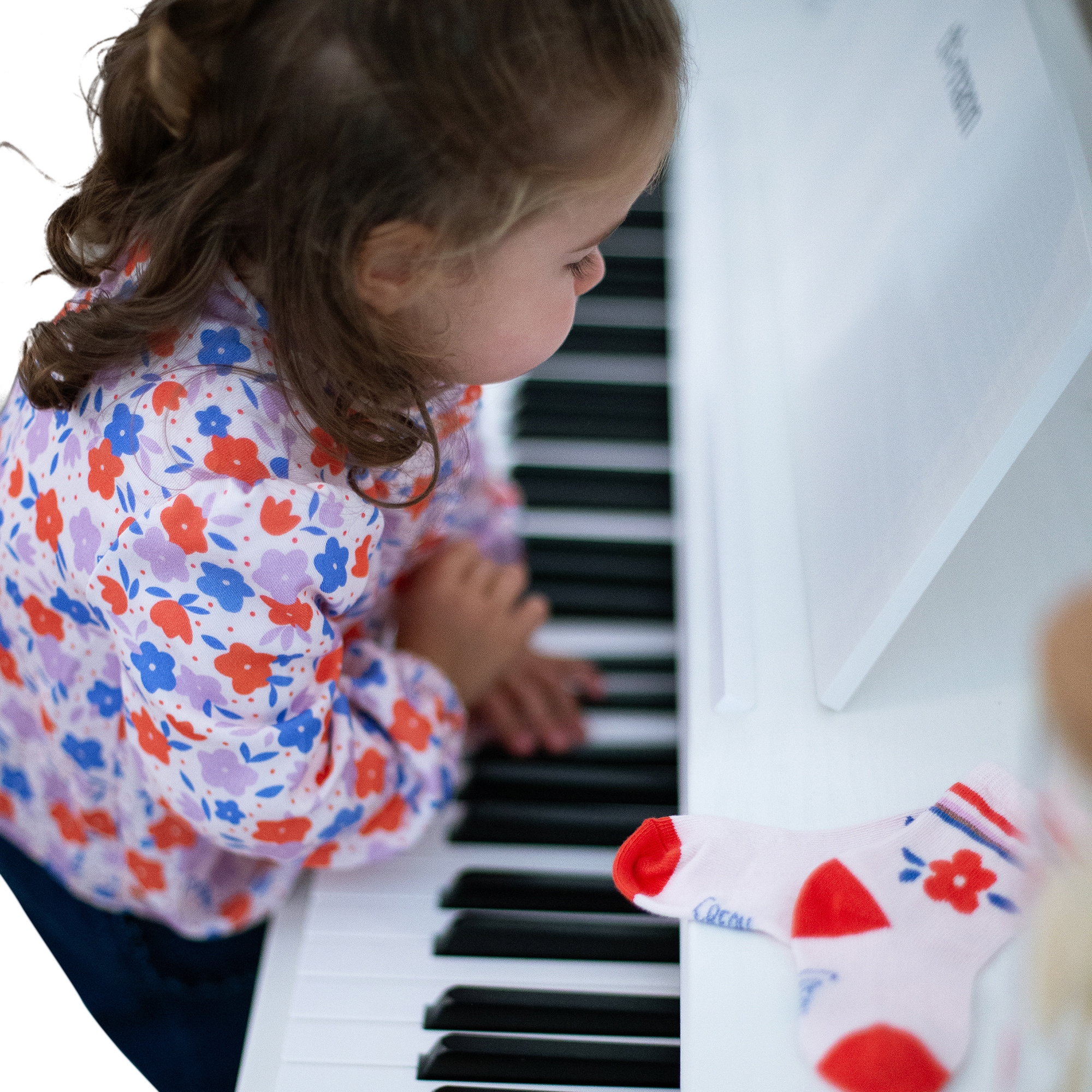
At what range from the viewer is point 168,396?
692mm

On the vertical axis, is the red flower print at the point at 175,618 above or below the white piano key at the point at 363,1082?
above

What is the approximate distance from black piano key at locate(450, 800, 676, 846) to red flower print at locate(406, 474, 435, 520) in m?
0.27

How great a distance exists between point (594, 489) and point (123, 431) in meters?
0.54

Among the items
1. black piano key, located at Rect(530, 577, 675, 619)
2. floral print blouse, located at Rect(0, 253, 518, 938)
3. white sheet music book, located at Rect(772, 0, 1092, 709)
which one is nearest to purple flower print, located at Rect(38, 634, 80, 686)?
floral print blouse, located at Rect(0, 253, 518, 938)

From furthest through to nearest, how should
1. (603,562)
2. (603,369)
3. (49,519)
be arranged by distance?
(603,369) → (603,562) → (49,519)

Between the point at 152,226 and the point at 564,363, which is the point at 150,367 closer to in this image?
the point at 152,226

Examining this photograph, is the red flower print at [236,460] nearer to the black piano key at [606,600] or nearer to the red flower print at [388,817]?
the red flower print at [388,817]

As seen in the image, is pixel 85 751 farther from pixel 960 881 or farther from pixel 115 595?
pixel 960 881

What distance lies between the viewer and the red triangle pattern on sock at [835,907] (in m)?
0.61

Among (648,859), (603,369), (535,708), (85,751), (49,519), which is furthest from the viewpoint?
(603,369)

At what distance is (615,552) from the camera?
1.10 meters

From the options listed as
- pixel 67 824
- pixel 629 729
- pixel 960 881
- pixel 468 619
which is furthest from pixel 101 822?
pixel 960 881

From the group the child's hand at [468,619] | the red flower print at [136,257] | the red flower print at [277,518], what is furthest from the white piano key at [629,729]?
the red flower print at [136,257]

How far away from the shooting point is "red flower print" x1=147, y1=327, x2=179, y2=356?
0.72 meters
